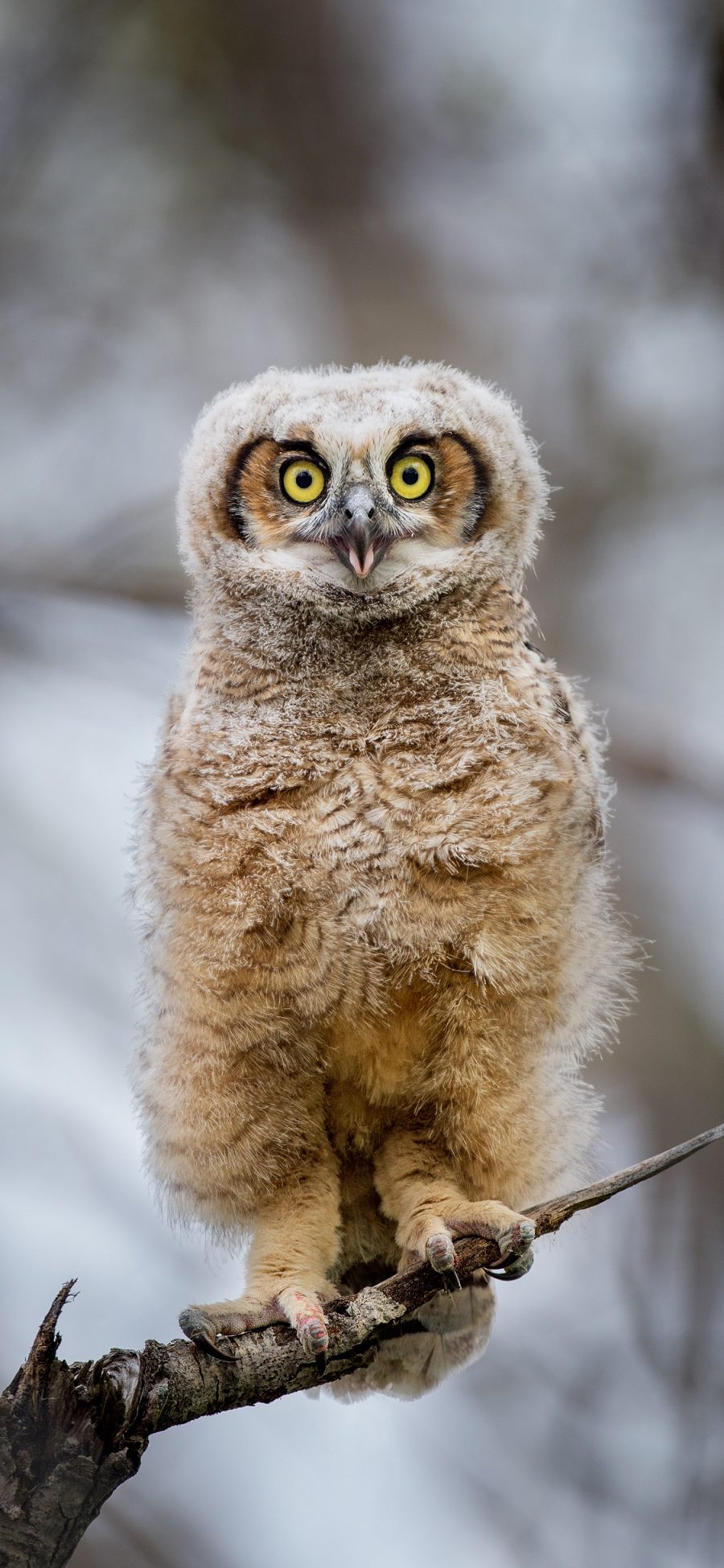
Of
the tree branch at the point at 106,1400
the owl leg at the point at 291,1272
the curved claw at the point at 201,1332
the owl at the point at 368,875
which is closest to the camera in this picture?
the tree branch at the point at 106,1400

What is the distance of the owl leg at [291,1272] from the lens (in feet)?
7.02

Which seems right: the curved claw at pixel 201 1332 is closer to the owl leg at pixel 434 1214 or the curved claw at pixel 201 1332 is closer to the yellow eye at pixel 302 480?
the owl leg at pixel 434 1214

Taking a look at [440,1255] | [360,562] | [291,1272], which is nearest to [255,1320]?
[291,1272]

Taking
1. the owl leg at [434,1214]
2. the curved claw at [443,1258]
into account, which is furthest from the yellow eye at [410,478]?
the curved claw at [443,1258]

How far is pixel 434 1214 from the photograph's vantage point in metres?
2.43

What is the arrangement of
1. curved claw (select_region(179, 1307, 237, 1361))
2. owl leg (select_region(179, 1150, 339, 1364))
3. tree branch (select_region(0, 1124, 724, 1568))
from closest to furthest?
1. tree branch (select_region(0, 1124, 724, 1568))
2. curved claw (select_region(179, 1307, 237, 1361))
3. owl leg (select_region(179, 1150, 339, 1364))

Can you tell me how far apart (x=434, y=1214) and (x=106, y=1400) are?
851mm

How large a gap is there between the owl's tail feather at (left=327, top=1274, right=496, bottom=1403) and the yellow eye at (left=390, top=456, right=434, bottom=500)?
1503 mm

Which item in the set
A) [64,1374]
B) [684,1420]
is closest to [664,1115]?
[684,1420]

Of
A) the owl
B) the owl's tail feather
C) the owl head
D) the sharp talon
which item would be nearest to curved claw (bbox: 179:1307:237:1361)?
the owl

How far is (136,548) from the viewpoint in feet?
15.2

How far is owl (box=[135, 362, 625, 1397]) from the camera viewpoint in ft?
7.80

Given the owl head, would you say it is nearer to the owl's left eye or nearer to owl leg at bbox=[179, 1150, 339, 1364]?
the owl's left eye

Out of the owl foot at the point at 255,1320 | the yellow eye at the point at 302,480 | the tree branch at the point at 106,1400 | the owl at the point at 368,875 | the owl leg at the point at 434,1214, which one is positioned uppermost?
the yellow eye at the point at 302,480
